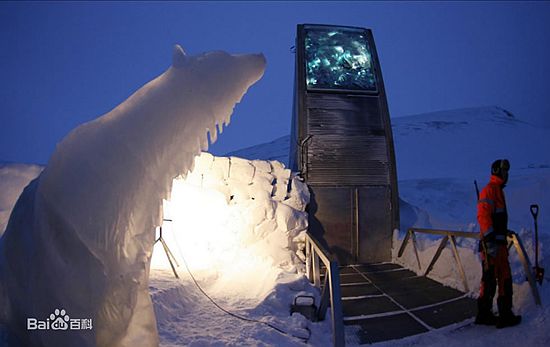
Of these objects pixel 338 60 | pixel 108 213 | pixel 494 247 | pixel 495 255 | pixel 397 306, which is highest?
pixel 338 60

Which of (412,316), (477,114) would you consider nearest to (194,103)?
(412,316)

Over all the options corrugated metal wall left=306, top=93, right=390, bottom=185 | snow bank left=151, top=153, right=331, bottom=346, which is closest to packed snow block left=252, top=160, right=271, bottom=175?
snow bank left=151, top=153, right=331, bottom=346

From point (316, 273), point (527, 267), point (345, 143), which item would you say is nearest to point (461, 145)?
point (345, 143)

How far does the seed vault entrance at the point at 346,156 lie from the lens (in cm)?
970

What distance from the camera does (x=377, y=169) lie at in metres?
10.1

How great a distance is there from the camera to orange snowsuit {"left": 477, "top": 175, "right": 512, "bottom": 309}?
4.16 m

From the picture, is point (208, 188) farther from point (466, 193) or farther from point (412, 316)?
point (466, 193)

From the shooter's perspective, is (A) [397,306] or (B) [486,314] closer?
(B) [486,314]

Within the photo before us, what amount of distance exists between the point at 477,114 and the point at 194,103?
207ft

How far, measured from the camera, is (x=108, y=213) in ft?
7.43

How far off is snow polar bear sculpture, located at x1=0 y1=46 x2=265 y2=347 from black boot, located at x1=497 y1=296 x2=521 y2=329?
4207 millimetres

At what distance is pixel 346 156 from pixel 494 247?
19.9ft

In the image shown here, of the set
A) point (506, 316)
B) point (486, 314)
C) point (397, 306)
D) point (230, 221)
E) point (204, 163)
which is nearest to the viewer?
point (506, 316)

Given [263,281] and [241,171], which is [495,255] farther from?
[241,171]
